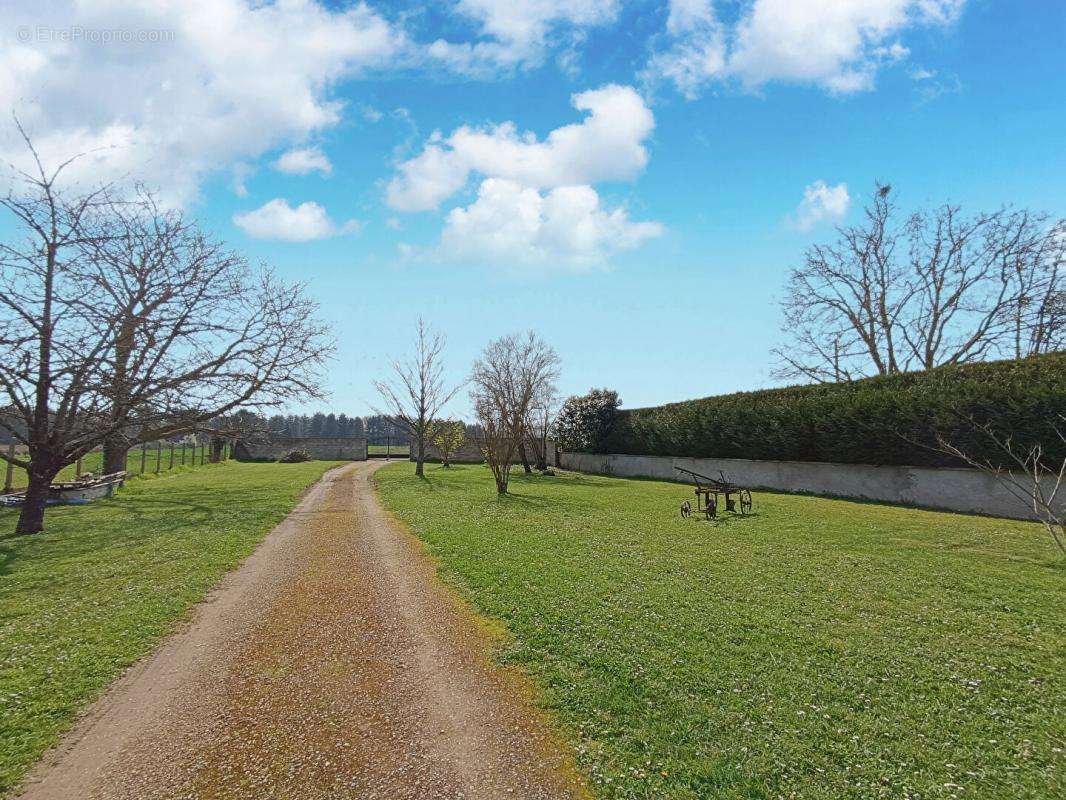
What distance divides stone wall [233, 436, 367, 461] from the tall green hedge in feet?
109

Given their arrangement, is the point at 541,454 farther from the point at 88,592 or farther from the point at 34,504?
the point at 88,592

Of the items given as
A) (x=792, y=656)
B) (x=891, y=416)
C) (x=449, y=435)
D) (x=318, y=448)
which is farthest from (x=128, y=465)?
(x=891, y=416)

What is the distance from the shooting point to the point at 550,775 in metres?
3.18

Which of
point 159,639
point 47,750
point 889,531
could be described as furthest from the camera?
point 889,531

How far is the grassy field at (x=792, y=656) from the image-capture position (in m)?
3.20

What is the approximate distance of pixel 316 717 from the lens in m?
3.82

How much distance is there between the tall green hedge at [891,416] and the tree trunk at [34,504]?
2167 cm

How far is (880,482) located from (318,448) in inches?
1703

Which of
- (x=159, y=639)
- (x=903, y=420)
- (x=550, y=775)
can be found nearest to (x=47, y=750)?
(x=159, y=639)

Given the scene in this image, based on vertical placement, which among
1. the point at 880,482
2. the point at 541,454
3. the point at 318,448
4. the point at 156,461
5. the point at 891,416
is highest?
the point at 891,416

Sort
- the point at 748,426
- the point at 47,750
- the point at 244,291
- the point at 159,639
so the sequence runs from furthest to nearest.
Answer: the point at 748,426
the point at 244,291
the point at 159,639
the point at 47,750

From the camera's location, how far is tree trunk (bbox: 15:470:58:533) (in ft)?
37.0

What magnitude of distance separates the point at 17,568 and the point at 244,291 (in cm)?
872

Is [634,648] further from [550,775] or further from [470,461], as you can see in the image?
[470,461]
